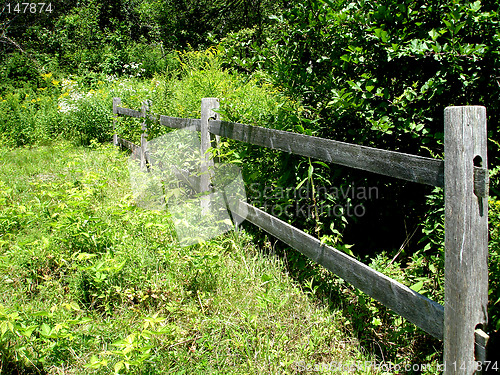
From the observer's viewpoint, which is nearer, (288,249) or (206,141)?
(288,249)

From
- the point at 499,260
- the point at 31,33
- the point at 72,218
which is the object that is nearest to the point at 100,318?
the point at 72,218

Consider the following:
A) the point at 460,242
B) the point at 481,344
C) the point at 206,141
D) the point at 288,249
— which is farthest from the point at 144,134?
the point at 481,344

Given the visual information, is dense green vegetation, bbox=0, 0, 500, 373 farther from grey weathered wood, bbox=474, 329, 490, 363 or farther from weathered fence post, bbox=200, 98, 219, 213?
grey weathered wood, bbox=474, 329, 490, 363

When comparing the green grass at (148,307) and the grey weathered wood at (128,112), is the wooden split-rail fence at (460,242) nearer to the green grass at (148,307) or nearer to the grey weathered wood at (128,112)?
the green grass at (148,307)

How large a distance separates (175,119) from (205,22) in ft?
65.9

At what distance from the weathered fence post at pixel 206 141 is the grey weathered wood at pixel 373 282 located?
46.8 inches

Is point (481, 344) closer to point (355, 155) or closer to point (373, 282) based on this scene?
point (373, 282)

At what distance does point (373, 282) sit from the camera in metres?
2.27

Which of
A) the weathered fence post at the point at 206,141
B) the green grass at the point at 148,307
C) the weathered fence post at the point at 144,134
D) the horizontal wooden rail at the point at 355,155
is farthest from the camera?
the weathered fence post at the point at 144,134

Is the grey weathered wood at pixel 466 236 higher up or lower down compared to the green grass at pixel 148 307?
higher up

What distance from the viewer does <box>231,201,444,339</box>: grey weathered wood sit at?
193cm

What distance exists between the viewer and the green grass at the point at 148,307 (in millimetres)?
2322

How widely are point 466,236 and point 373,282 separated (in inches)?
28.1

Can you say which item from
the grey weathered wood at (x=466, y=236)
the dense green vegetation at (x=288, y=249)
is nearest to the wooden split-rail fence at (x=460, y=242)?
the grey weathered wood at (x=466, y=236)
